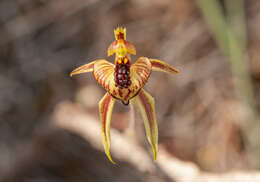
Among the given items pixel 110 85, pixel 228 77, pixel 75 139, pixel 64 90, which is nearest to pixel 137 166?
pixel 110 85

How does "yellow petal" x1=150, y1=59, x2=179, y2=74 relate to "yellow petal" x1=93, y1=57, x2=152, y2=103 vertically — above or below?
above

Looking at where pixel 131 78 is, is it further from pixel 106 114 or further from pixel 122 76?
pixel 106 114

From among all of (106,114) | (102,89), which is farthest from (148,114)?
(102,89)

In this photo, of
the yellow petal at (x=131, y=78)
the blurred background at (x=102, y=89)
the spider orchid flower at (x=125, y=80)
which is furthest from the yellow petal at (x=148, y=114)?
the blurred background at (x=102, y=89)

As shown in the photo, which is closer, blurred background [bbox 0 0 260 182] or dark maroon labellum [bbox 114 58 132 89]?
dark maroon labellum [bbox 114 58 132 89]

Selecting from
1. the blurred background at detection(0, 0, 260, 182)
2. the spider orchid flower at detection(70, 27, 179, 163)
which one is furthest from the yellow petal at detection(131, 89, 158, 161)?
the blurred background at detection(0, 0, 260, 182)

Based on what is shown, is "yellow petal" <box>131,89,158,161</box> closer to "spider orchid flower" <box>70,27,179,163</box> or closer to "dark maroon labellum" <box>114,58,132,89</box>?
"spider orchid flower" <box>70,27,179,163</box>

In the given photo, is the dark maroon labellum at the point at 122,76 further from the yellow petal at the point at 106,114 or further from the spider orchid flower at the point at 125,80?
the yellow petal at the point at 106,114

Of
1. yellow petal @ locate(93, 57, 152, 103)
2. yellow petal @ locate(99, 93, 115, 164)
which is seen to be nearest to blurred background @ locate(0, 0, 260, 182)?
yellow petal @ locate(99, 93, 115, 164)

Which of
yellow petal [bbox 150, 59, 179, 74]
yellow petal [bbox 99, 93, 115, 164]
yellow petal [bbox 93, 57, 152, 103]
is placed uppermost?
yellow petal [bbox 150, 59, 179, 74]
